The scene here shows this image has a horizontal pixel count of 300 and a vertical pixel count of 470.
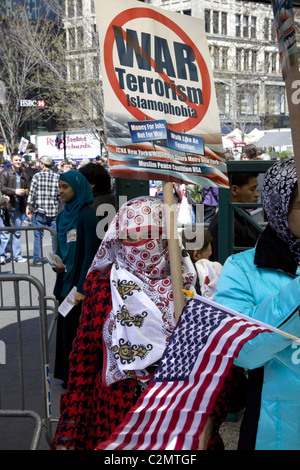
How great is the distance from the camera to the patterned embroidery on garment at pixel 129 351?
2.65 metres

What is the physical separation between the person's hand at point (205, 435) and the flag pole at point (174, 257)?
0.56 meters

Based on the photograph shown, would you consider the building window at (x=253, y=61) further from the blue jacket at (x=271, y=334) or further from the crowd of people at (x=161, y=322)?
the blue jacket at (x=271, y=334)

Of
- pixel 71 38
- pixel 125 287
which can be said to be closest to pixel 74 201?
pixel 125 287

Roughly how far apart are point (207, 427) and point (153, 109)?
4.12 ft

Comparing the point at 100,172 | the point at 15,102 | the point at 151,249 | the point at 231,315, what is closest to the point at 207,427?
the point at 231,315

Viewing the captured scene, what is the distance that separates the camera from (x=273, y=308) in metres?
2.03

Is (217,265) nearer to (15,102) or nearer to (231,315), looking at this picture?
(231,315)

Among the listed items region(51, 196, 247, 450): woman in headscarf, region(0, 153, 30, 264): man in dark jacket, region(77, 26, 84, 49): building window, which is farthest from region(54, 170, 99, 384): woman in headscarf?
region(77, 26, 84, 49): building window

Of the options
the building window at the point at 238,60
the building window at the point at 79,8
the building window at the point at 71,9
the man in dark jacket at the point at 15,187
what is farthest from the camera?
the building window at the point at 238,60

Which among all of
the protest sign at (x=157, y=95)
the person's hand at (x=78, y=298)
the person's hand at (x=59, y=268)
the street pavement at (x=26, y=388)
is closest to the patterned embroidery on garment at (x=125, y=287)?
the protest sign at (x=157, y=95)

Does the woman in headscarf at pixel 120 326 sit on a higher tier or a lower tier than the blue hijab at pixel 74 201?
lower

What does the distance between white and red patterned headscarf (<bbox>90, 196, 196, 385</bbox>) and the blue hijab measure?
10.2 ft

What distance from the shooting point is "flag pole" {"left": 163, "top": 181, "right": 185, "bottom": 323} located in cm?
262

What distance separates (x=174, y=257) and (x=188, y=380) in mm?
585
